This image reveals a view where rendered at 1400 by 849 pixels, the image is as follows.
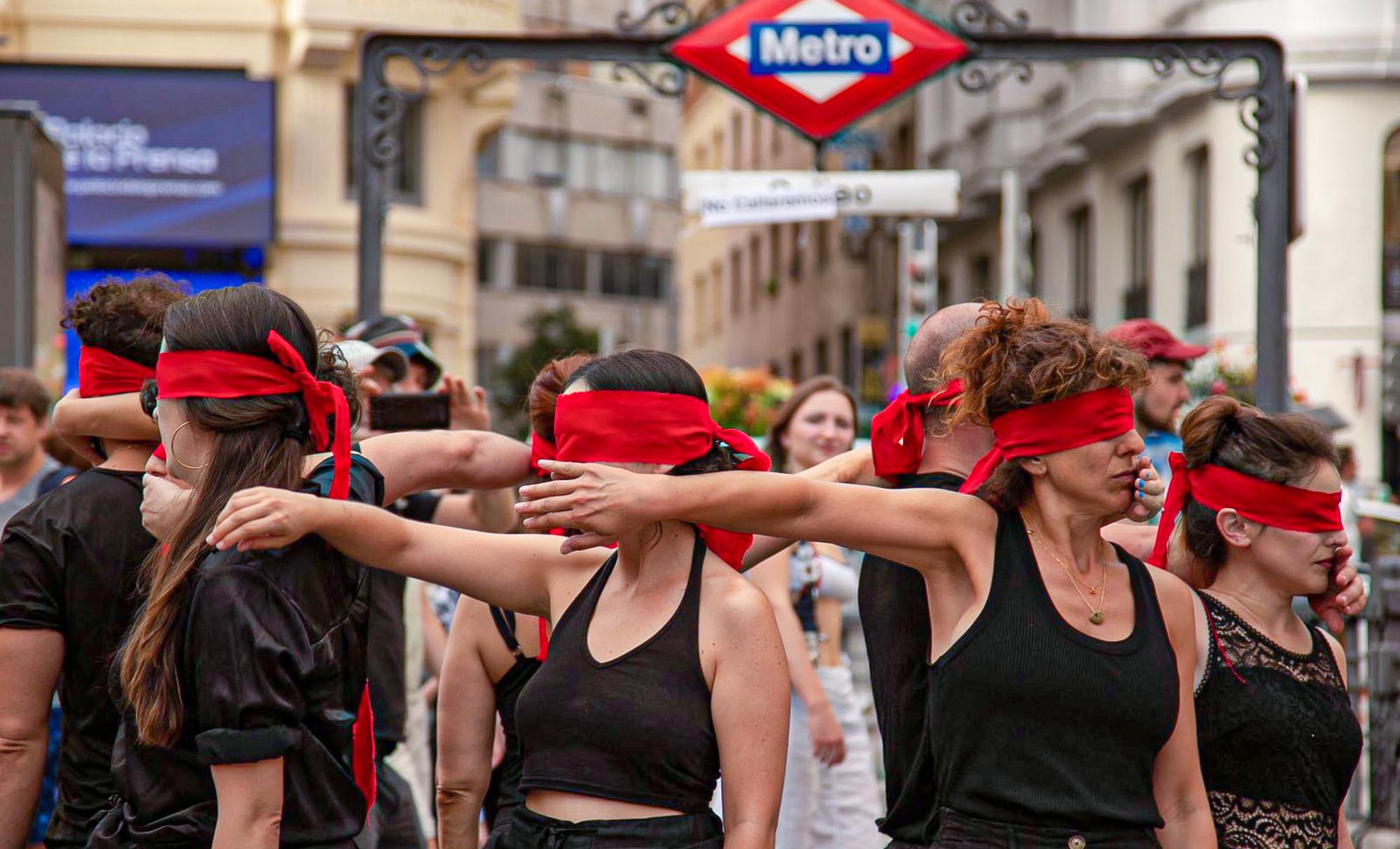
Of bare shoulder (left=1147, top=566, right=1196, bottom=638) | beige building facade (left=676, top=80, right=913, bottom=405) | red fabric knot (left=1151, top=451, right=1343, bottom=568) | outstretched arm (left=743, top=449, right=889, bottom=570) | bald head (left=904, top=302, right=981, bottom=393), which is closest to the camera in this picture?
bare shoulder (left=1147, top=566, right=1196, bottom=638)

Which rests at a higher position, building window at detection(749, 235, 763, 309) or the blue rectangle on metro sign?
building window at detection(749, 235, 763, 309)

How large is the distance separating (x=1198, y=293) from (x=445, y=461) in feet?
70.3

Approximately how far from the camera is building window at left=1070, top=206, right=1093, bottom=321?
28578 mm

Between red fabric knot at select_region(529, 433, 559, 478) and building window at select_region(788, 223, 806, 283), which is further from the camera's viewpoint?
building window at select_region(788, 223, 806, 283)

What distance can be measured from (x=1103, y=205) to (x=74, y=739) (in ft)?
81.9

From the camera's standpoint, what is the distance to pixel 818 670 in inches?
293

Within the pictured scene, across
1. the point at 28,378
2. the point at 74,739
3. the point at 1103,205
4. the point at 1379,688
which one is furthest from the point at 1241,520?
the point at 1103,205

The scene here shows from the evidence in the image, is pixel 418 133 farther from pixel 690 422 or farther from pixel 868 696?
pixel 690 422

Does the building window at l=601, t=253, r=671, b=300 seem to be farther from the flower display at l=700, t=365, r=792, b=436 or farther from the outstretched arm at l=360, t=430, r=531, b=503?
the outstretched arm at l=360, t=430, r=531, b=503

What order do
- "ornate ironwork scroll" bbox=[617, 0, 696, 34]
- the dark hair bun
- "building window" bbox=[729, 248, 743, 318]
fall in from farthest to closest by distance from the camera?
1. "building window" bbox=[729, 248, 743, 318]
2. "ornate ironwork scroll" bbox=[617, 0, 696, 34]
3. the dark hair bun

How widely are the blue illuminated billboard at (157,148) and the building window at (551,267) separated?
74.5ft

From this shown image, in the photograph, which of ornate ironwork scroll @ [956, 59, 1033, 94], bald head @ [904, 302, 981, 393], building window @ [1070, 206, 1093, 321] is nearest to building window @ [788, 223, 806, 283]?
building window @ [1070, 206, 1093, 321]

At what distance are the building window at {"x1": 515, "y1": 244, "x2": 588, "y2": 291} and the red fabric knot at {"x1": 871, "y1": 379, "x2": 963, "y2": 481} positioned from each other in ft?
143

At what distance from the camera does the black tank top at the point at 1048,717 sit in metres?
3.50
